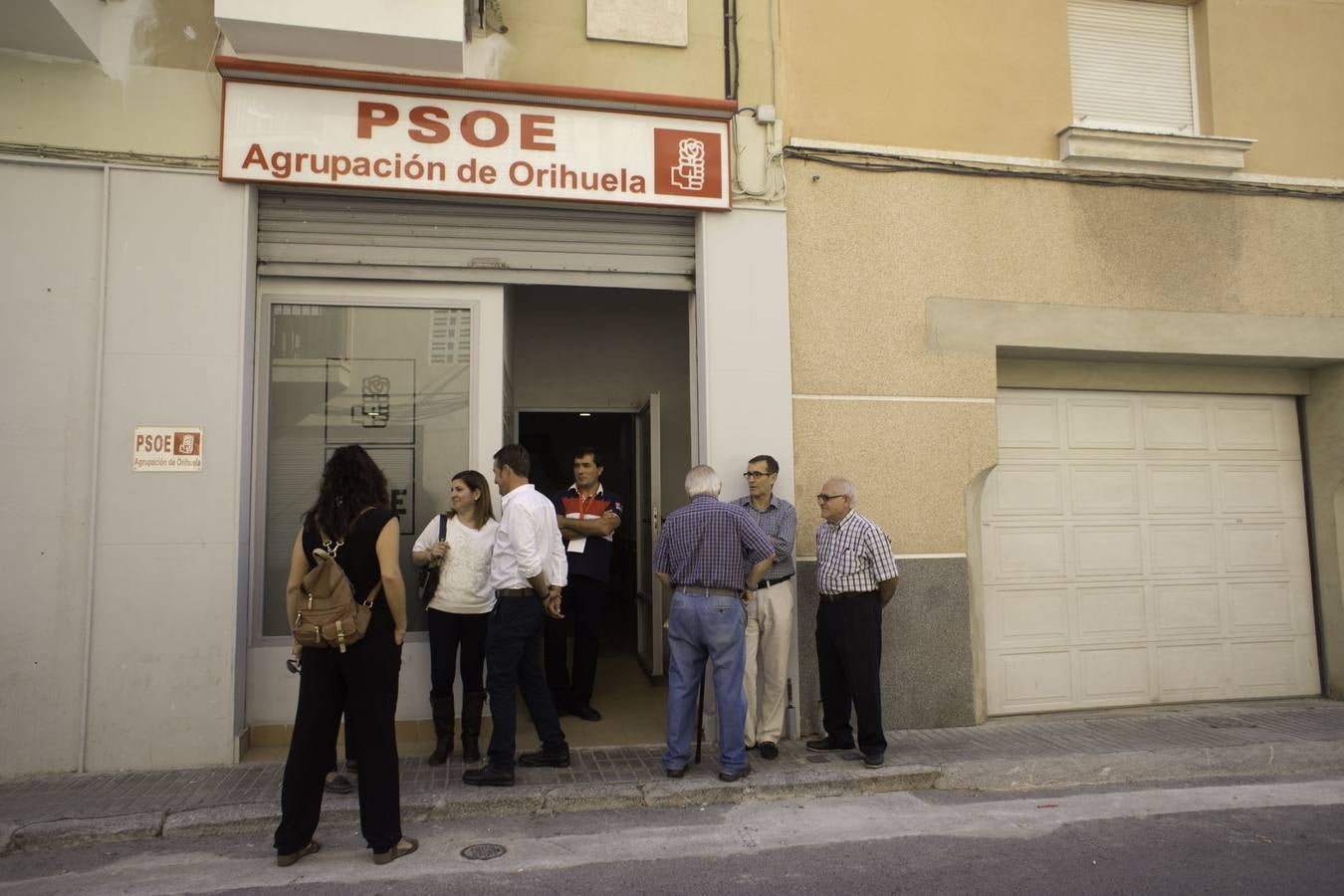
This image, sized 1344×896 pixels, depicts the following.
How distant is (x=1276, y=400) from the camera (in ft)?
25.5

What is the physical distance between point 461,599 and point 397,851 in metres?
1.57

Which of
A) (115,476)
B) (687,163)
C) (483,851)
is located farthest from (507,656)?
(687,163)

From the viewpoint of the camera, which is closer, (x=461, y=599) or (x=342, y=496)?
(x=342, y=496)

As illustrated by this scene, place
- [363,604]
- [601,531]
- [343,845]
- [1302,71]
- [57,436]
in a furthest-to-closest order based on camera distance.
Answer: [1302,71] → [601,531] → [57,436] → [343,845] → [363,604]

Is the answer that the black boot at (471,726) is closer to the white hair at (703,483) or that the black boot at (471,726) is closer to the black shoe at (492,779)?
the black shoe at (492,779)

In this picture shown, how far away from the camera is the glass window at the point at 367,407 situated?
6012 millimetres

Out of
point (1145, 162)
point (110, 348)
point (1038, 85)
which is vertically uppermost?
point (1038, 85)

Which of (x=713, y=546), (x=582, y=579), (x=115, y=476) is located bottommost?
(x=582, y=579)

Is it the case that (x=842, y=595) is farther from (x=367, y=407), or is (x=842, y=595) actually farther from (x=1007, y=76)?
(x=1007, y=76)

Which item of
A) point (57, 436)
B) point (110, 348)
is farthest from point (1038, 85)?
point (57, 436)

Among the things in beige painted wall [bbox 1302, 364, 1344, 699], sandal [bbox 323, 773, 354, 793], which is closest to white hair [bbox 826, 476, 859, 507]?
sandal [bbox 323, 773, 354, 793]

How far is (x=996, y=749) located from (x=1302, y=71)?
6.28 m

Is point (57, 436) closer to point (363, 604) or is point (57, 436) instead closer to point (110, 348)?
point (110, 348)

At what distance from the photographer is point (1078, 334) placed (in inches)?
267
